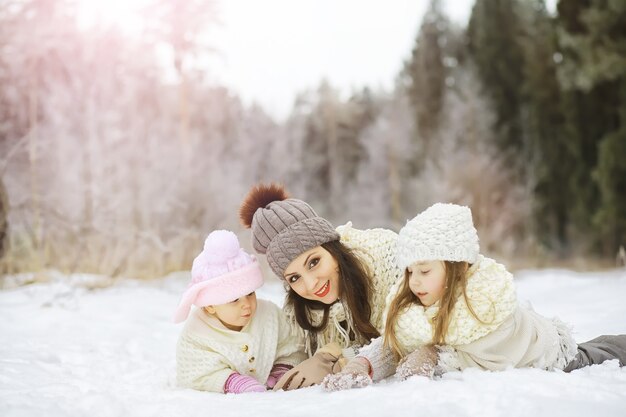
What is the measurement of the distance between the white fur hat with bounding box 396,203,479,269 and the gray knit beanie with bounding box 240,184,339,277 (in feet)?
1.79

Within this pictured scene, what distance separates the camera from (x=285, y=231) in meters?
3.27

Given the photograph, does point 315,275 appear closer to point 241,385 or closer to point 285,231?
point 285,231

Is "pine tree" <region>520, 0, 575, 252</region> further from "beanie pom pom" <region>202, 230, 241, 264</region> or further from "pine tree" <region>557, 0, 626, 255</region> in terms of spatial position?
"beanie pom pom" <region>202, 230, 241, 264</region>

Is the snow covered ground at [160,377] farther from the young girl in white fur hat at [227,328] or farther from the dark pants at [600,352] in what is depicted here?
the young girl in white fur hat at [227,328]

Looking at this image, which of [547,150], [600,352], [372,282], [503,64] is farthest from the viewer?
[503,64]

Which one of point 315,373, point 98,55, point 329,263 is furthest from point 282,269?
point 98,55

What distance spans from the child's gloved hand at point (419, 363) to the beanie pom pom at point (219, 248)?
42.6 inches

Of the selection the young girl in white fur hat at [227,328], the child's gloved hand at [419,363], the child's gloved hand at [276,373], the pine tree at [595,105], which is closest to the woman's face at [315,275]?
the young girl in white fur hat at [227,328]

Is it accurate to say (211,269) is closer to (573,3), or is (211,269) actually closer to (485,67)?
(573,3)

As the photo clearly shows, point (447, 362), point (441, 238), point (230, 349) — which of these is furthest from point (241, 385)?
point (441, 238)

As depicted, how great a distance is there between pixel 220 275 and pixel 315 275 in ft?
1.58

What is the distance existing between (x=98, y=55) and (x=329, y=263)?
16513mm

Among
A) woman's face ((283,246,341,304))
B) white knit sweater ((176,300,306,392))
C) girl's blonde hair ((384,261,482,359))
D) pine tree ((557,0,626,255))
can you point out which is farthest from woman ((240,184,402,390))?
pine tree ((557,0,626,255))

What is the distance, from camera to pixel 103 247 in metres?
8.43
